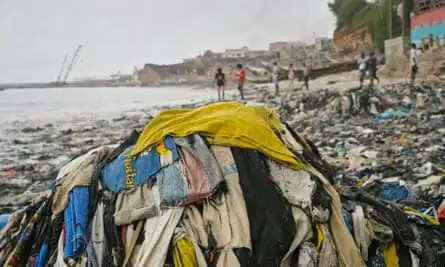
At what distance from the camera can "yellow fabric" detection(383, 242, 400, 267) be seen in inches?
108

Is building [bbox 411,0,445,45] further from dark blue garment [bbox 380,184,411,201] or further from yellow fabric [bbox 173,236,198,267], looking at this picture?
yellow fabric [bbox 173,236,198,267]

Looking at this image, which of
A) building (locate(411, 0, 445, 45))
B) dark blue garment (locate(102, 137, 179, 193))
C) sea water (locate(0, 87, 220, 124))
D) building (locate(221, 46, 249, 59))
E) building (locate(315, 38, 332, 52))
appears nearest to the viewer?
dark blue garment (locate(102, 137, 179, 193))

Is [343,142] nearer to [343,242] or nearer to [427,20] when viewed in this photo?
[343,242]

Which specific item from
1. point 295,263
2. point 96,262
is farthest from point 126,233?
point 295,263

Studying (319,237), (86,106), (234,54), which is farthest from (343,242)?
(234,54)

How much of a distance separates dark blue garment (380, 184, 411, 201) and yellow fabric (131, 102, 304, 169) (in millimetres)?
1348

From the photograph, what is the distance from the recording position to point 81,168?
2.93 metres

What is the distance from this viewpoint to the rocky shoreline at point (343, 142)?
5.88 metres

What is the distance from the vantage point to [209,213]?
8.31 feet

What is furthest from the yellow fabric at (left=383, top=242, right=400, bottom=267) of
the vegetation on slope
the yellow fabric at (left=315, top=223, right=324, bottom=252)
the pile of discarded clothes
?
the vegetation on slope

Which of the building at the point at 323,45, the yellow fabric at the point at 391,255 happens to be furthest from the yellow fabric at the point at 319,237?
the building at the point at 323,45

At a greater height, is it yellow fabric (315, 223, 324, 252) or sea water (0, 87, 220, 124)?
yellow fabric (315, 223, 324, 252)

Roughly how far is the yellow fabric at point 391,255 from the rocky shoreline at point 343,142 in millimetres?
1280

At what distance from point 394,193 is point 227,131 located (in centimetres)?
185
